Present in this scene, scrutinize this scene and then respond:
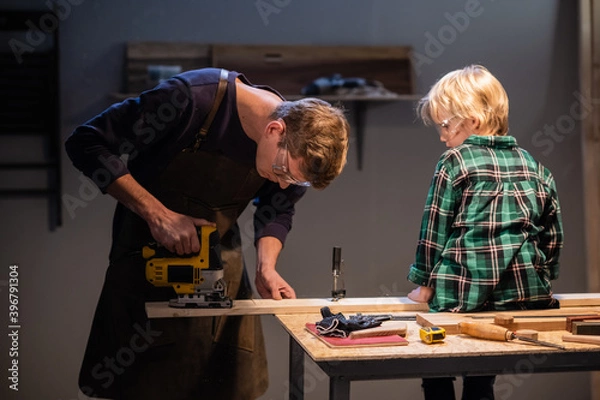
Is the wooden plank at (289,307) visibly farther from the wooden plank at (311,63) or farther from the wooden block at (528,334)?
the wooden plank at (311,63)

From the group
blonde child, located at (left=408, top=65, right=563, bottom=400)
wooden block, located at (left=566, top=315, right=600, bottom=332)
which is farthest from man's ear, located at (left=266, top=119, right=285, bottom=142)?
wooden block, located at (left=566, top=315, right=600, bottom=332)

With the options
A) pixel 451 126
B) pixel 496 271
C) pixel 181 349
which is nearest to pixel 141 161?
pixel 181 349

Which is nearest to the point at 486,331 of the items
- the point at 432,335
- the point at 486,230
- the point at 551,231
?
the point at 432,335

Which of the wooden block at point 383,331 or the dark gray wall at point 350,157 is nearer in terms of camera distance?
the wooden block at point 383,331

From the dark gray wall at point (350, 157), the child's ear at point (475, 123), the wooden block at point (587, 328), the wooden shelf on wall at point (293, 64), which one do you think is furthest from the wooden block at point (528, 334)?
the dark gray wall at point (350, 157)

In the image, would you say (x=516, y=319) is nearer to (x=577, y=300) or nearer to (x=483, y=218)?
(x=483, y=218)

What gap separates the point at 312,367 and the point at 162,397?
1.80 metres

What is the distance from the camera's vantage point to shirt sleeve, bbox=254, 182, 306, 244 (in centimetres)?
285

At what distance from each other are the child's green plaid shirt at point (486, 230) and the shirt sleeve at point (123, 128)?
83cm

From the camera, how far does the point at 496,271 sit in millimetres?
2402

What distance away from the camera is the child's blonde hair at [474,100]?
2.53 m

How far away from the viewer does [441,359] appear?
198 centimetres

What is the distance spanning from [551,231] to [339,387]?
0.98 metres

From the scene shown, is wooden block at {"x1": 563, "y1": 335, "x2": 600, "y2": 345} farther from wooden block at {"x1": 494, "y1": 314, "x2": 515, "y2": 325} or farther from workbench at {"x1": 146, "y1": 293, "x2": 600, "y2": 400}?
wooden block at {"x1": 494, "y1": 314, "x2": 515, "y2": 325}
